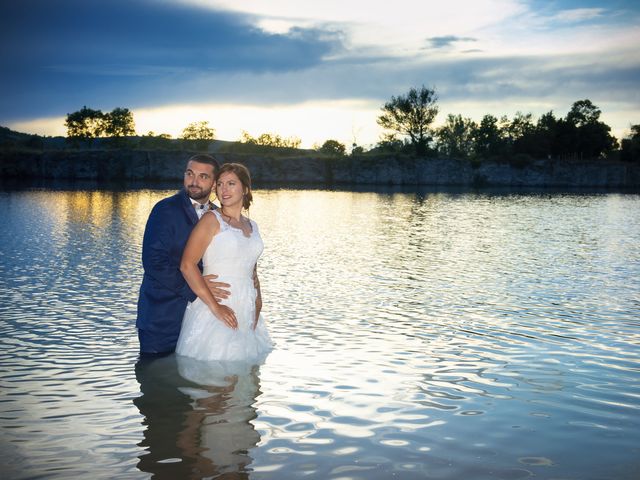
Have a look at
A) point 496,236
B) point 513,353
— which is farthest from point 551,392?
point 496,236

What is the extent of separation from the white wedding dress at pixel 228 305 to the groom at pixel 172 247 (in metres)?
0.15

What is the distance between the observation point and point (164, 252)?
7.43 m

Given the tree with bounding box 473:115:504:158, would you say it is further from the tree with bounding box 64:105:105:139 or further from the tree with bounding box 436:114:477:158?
the tree with bounding box 64:105:105:139

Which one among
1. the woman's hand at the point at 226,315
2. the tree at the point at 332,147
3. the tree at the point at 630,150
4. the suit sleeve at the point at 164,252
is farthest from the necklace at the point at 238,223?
the tree at the point at 630,150

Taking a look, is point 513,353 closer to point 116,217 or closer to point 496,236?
point 496,236

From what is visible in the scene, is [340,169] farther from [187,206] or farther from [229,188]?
[229,188]

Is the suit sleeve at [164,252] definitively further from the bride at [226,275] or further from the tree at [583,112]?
the tree at [583,112]

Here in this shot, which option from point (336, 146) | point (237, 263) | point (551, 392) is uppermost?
point (336, 146)

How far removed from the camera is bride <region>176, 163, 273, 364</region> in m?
6.99

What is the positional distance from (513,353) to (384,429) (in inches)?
141

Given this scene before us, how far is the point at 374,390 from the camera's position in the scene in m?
7.51

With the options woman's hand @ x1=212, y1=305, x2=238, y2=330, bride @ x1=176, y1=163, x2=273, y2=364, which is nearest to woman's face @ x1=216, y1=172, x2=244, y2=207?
bride @ x1=176, y1=163, x2=273, y2=364

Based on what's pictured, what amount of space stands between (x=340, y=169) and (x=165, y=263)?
9442cm

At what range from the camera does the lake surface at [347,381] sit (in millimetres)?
5578
